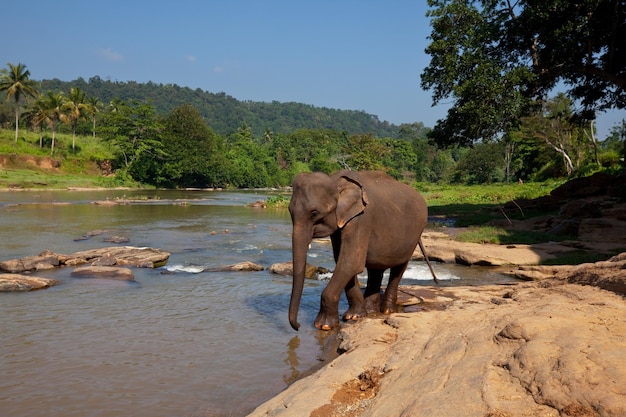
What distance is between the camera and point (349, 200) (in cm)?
809

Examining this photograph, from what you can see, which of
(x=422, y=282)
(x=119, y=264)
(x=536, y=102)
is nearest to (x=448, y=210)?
(x=536, y=102)

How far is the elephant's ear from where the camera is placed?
798cm

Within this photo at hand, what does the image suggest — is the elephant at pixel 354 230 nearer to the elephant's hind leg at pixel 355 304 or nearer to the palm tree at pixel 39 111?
the elephant's hind leg at pixel 355 304

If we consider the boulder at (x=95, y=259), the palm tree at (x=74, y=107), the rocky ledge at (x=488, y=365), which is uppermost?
the palm tree at (x=74, y=107)

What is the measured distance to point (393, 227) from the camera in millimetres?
8992

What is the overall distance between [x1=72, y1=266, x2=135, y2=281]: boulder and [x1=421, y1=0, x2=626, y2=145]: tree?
57.6 ft

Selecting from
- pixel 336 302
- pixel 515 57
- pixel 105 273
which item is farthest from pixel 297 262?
pixel 515 57

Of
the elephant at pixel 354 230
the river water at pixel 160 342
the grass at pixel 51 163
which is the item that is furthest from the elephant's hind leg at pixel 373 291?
the grass at pixel 51 163

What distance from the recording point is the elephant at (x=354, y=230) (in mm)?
7609

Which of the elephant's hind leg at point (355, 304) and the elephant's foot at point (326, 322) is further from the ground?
the elephant's hind leg at point (355, 304)

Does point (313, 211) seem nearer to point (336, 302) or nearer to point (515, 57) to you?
point (336, 302)

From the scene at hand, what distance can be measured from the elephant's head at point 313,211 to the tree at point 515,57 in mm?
17889

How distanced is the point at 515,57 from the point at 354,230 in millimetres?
22058

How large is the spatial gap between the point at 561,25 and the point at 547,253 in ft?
42.8
